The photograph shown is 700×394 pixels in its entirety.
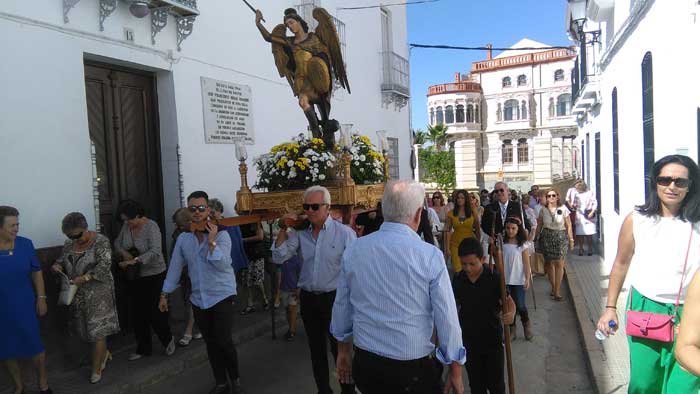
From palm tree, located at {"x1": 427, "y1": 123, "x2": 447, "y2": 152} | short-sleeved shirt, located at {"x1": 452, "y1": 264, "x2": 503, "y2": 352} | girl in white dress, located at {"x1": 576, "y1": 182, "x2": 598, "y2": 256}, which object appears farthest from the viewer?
palm tree, located at {"x1": 427, "y1": 123, "x2": 447, "y2": 152}

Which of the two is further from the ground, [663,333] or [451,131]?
[451,131]

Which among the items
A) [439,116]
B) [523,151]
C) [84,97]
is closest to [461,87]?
[439,116]

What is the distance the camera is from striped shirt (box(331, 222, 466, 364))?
2.48 metres

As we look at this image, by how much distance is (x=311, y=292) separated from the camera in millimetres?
4188

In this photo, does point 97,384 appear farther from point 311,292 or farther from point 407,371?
point 407,371

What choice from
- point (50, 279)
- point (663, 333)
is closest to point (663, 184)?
point (663, 333)

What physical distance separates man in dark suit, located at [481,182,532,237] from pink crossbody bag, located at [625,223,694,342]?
351cm

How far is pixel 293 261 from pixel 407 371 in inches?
148

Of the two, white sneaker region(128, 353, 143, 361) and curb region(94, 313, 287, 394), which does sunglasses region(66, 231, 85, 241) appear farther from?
white sneaker region(128, 353, 143, 361)

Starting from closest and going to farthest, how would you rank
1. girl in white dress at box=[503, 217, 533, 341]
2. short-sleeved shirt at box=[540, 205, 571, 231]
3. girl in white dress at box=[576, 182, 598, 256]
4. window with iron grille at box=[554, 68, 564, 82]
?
1. girl in white dress at box=[503, 217, 533, 341]
2. short-sleeved shirt at box=[540, 205, 571, 231]
3. girl in white dress at box=[576, 182, 598, 256]
4. window with iron grille at box=[554, 68, 564, 82]

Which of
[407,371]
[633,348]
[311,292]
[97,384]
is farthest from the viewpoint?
[97,384]

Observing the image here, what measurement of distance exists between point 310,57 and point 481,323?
3.69 meters

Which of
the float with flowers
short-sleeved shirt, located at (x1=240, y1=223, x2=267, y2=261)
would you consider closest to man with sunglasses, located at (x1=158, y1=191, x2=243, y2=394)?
the float with flowers

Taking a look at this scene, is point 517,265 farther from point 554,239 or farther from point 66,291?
point 66,291
